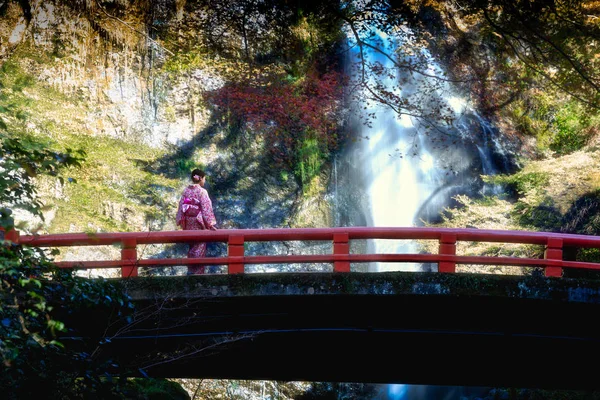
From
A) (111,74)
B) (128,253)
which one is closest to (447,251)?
(128,253)

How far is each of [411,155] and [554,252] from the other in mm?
10803

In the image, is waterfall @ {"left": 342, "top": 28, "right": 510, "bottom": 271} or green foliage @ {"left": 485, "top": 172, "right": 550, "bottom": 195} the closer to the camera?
green foliage @ {"left": 485, "top": 172, "right": 550, "bottom": 195}

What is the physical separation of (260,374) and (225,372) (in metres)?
0.45

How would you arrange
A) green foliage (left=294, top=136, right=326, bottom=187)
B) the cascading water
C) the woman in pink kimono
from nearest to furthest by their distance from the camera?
1. the woman in pink kimono
2. green foliage (left=294, top=136, right=326, bottom=187)
3. the cascading water

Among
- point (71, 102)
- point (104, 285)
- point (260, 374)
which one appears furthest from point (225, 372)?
point (71, 102)

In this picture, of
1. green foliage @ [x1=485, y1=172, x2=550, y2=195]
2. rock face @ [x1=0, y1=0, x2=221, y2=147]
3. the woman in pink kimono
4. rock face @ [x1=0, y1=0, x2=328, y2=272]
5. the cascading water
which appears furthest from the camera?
the cascading water

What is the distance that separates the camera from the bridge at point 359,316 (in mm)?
7137

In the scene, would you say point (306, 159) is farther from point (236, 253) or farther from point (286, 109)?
point (236, 253)

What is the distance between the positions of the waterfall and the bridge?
360 inches

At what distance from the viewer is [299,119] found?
655 inches

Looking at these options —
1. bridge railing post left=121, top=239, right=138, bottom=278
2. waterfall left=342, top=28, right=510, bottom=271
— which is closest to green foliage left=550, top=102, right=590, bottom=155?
waterfall left=342, top=28, right=510, bottom=271

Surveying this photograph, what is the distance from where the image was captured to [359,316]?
7719mm

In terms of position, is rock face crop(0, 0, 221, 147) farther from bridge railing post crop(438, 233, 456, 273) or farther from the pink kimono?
bridge railing post crop(438, 233, 456, 273)

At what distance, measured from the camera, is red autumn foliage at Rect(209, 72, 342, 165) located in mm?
16438
